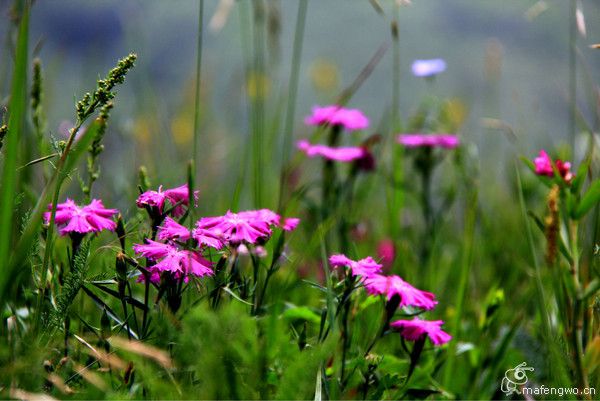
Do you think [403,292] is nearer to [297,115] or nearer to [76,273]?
[76,273]

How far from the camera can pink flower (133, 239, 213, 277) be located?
0.78 metres

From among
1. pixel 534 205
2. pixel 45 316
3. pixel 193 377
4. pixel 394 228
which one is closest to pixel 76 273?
pixel 45 316

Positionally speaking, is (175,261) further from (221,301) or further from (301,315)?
(301,315)

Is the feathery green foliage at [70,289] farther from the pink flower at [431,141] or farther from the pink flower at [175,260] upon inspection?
the pink flower at [431,141]

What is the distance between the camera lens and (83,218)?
36.1 inches

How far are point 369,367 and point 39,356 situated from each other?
425 millimetres

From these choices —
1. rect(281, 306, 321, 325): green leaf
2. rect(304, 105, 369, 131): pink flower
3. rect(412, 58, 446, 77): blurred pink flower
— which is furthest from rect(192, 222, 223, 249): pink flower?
rect(412, 58, 446, 77): blurred pink flower

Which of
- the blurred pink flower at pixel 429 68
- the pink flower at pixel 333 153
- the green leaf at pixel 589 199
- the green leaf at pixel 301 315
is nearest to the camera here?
the green leaf at pixel 589 199

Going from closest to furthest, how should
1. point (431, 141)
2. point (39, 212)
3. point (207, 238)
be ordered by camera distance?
1. point (39, 212)
2. point (207, 238)
3. point (431, 141)

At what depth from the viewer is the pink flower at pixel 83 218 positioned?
897 millimetres

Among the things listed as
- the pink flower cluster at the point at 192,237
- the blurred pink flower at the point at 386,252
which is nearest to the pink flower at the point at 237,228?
the pink flower cluster at the point at 192,237

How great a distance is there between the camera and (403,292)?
2.96ft

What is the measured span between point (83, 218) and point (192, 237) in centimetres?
18

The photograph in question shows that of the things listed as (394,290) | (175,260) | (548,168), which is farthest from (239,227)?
(548,168)
